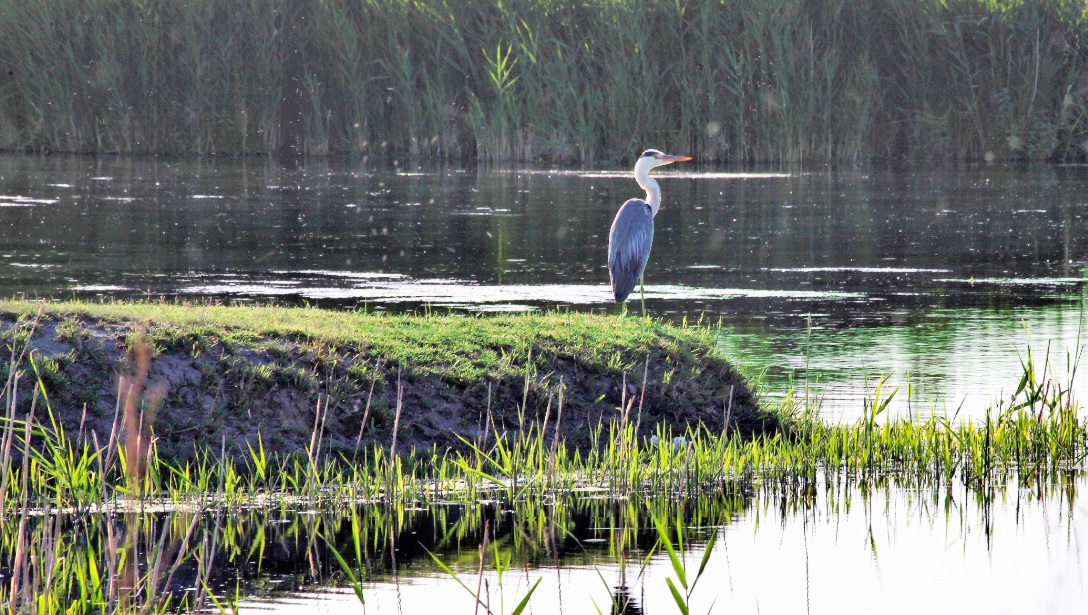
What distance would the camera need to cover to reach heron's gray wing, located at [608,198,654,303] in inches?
476

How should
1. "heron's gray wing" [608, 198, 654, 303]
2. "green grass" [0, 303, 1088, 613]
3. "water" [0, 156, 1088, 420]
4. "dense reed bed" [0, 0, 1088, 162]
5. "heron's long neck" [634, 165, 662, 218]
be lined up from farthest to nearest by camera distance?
"dense reed bed" [0, 0, 1088, 162], "heron's long neck" [634, 165, 662, 218], "water" [0, 156, 1088, 420], "heron's gray wing" [608, 198, 654, 303], "green grass" [0, 303, 1088, 613]

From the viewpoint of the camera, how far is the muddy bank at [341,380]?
7980 millimetres

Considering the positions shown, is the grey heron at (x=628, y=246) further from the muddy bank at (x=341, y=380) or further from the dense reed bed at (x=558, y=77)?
the dense reed bed at (x=558, y=77)

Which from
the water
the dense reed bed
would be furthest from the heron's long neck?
the dense reed bed

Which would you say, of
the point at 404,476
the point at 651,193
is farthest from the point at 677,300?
the point at 404,476

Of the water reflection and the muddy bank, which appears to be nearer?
the water reflection

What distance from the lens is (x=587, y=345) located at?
9625 mm

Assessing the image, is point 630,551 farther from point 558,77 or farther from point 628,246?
point 558,77

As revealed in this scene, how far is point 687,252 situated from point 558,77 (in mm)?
14685

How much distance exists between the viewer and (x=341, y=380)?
8.53m

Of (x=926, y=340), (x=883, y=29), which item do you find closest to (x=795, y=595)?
(x=926, y=340)

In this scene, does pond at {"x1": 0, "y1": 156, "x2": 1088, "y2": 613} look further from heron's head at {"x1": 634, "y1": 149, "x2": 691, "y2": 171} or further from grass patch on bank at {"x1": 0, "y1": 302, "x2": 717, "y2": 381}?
heron's head at {"x1": 634, "y1": 149, "x2": 691, "y2": 171}

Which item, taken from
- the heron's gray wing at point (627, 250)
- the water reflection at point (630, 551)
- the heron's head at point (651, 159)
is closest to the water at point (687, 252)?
the heron's gray wing at point (627, 250)

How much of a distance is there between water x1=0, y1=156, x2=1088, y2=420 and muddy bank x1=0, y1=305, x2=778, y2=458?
1.04 m
